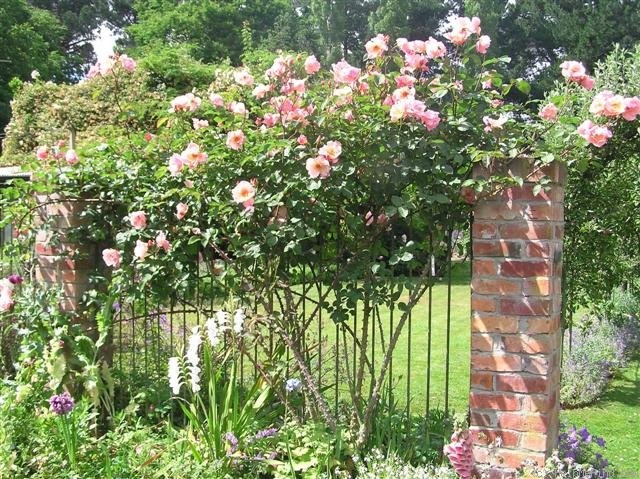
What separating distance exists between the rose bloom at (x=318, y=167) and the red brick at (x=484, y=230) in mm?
699

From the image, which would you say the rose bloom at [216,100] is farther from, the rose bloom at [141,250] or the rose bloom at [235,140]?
the rose bloom at [141,250]

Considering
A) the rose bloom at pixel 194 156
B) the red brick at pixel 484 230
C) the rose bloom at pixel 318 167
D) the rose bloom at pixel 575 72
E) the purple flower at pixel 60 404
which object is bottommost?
the purple flower at pixel 60 404

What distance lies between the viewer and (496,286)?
2811 millimetres

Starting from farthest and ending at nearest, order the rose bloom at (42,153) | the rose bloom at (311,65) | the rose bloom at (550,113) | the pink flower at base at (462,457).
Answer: the rose bloom at (42,153) < the rose bloom at (311,65) < the rose bloom at (550,113) < the pink flower at base at (462,457)

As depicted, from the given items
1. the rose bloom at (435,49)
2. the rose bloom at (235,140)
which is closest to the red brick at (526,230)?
the rose bloom at (435,49)

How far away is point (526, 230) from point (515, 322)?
1.29ft

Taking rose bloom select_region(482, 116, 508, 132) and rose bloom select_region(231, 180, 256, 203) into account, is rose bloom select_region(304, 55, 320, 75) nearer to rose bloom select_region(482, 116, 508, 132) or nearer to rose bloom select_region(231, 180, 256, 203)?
rose bloom select_region(231, 180, 256, 203)

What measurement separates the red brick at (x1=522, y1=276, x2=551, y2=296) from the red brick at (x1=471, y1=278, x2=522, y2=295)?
28 millimetres

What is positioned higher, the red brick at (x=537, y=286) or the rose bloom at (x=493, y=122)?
the rose bloom at (x=493, y=122)

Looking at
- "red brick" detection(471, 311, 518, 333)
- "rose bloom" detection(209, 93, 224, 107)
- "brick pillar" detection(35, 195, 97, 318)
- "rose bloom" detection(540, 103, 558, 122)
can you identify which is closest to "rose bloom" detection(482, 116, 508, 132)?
"rose bloom" detection(540, 103, 558, 122)

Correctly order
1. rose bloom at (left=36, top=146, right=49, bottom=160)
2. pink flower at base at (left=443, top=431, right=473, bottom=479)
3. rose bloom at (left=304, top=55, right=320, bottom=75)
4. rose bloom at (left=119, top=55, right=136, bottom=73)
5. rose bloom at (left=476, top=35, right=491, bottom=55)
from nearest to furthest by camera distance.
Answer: pink flower at base at (left=443, top=431, right=473, bottom=479)
rose bloom at (left=476, top=35, right=491, bottom=55)
rose bloom at (left=304, top=55, right=320, bottom=75)
rose bloom at (left=119, top=55, right=136, bottom=73)
rose bloom at (left=36, top=146, right=49, bottom=160)

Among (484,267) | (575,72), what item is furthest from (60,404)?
(575,72)

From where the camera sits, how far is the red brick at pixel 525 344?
8.95 ft

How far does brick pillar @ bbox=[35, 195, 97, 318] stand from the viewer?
3764 mm
